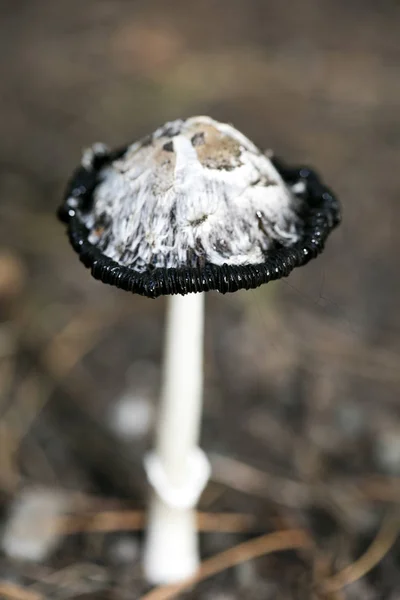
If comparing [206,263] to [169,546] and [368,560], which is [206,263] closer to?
[169,546]

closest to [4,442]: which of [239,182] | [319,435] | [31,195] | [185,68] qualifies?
[319,435]

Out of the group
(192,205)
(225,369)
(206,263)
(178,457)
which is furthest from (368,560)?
(192,205)

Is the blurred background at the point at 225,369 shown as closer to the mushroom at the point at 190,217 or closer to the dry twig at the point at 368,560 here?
the dry twig at the point at 368,560

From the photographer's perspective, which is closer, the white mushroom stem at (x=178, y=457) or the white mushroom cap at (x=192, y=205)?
the white mushroom cap at (x=192, y=205)

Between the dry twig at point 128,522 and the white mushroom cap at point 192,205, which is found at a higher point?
the white mushroom cap at point 192,205

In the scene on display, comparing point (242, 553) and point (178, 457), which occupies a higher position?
point (178, 457)

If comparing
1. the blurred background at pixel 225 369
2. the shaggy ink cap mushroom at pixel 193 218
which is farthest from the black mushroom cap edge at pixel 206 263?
the blurred background at pixel 225 369

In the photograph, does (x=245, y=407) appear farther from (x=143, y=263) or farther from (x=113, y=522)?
(x=143, y=263)
